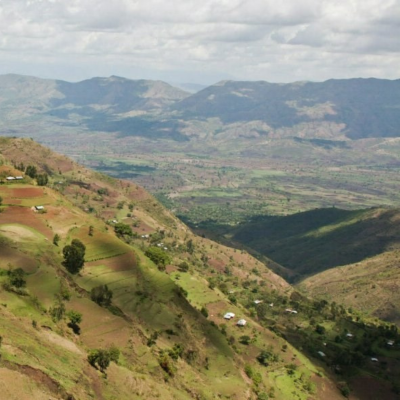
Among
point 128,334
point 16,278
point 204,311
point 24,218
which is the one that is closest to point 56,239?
point 24,218

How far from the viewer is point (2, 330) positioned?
2434 inches

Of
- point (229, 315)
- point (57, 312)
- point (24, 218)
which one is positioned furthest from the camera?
point (24, 218)

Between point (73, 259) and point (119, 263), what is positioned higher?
point (73, 259)

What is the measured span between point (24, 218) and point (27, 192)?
873 inches

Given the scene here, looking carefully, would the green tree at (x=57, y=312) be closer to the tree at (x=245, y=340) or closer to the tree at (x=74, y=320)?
the tree at (x=74, y=320)

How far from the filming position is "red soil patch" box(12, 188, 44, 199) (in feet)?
443

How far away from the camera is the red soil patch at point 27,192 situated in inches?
5315

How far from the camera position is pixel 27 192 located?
453 feet

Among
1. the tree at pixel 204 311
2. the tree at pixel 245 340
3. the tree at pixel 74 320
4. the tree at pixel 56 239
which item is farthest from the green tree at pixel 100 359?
the tree at pixel 245 340

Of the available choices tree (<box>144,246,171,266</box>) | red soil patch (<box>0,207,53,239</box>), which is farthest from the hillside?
tree (<box>144,246,171,266</box>)

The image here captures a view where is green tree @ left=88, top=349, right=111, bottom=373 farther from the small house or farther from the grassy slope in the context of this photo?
the small house

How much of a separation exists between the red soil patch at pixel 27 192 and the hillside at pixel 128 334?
27 cm

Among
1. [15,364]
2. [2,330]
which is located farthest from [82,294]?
[15,364]

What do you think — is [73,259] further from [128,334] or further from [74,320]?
[128,334]
